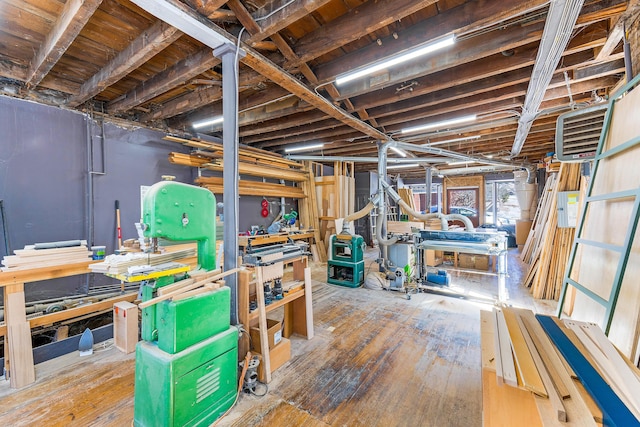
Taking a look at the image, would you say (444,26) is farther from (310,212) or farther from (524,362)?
(310,212)

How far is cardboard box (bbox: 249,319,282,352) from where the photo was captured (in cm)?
225

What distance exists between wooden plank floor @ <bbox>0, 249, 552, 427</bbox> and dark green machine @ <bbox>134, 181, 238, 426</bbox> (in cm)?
29

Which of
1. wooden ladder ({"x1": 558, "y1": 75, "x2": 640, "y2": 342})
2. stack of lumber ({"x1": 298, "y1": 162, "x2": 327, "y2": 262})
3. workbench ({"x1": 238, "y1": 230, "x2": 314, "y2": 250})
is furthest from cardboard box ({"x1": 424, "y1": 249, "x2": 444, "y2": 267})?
wooden ladder ({"x1": 558, "y1": 75, "x2": 640, "y2": 342})

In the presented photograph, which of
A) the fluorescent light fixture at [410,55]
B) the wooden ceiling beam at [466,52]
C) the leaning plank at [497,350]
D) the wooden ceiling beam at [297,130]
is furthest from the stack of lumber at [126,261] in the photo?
the wooden ceiling beam at [297,130]

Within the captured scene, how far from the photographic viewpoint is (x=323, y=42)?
2408mm

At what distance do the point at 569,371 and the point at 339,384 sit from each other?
1.60 metres

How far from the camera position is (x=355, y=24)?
2.20 meters

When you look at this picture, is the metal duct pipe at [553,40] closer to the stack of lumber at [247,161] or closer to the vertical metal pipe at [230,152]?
the vertical metal pipe at [230,152]

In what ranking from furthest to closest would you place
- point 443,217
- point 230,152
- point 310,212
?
point 310,212
point 443,217
point 230,152

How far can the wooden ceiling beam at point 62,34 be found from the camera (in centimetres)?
193

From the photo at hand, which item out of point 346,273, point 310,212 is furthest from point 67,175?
point 310,212

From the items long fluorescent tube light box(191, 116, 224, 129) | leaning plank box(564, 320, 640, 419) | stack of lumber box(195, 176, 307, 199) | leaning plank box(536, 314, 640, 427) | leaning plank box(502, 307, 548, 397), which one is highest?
long fluorescent tube light box(191, 116, 224, 129)

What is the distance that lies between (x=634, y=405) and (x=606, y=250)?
1.33 m

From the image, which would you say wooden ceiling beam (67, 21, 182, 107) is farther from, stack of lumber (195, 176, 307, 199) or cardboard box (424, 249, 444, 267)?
cardboard box (424, 249, 444, 267)
